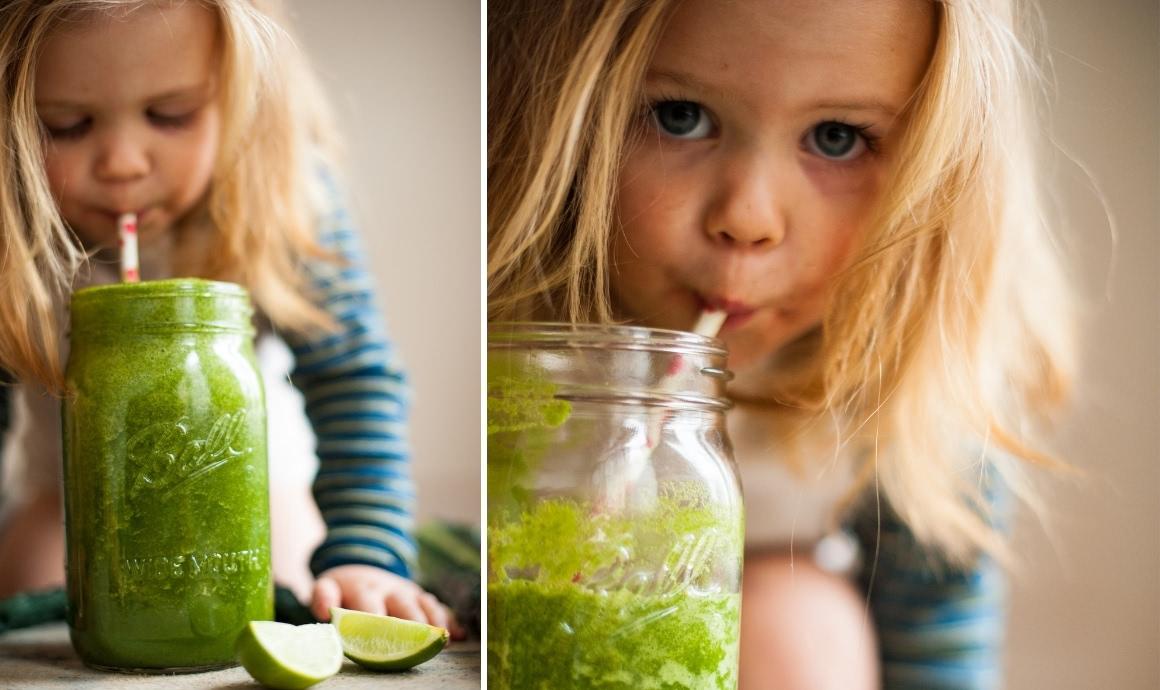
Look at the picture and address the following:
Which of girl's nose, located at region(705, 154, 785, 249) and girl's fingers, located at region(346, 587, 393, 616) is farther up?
girl's nose, located at region(705, 154, 785, 249)

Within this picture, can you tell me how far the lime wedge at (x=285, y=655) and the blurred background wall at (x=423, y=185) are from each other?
19cm

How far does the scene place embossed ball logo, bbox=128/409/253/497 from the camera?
30.0 inches

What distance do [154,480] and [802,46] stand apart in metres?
0.59

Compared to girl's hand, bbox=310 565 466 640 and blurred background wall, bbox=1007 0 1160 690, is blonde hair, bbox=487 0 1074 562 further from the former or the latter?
girl's hand, bbox=310 565 466 640

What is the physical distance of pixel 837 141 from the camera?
890 mm

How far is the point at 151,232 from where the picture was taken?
0.95 metres

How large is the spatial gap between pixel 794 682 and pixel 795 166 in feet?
1.47

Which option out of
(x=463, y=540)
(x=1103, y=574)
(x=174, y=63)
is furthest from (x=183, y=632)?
(x=1103, y=574)

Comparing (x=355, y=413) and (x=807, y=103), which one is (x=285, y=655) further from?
(x=807, y=103)

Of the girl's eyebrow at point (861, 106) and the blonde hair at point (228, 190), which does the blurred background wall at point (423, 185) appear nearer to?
the blonde hair at point (228, 190)

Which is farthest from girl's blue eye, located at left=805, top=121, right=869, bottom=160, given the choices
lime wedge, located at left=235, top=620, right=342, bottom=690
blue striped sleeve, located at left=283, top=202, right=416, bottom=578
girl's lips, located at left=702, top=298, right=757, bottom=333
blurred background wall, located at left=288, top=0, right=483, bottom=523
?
lime wedge, located at left=235, top=620, right=342, bottom=690

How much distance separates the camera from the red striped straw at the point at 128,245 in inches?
35.1

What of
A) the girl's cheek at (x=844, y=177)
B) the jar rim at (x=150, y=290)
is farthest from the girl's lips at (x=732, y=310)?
the jar rim at (x=150, y=290)

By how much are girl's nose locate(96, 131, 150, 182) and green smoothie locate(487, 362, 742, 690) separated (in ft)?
1.32
